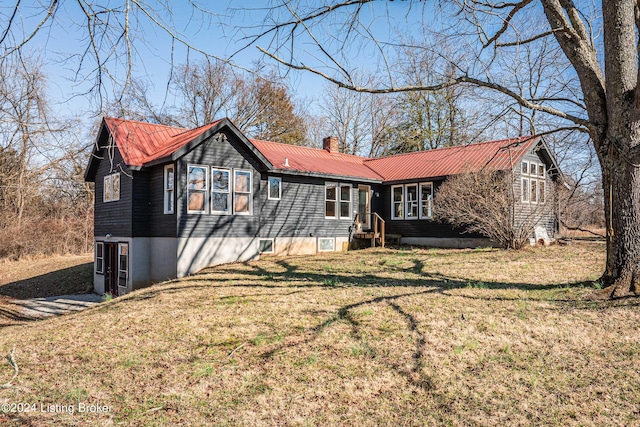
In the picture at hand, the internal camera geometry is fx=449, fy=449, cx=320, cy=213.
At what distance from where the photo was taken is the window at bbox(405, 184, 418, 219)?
20.8 meters

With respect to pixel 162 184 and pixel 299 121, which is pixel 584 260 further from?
pixel 299 121

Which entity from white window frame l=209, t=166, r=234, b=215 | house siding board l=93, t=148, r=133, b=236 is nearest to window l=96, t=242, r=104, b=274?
house siding board l=93, t=148, r=133, b=236

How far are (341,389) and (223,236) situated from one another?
10752mm

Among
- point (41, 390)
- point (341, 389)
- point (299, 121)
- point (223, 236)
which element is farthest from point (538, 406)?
point (299, 121)

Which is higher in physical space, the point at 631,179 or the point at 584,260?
the point at 631,179

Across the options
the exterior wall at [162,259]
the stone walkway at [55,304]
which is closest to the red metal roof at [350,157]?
the exterior wall at [162,259]

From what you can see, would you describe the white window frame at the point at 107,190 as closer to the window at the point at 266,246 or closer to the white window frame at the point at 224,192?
the white window frame at the point at 224,192

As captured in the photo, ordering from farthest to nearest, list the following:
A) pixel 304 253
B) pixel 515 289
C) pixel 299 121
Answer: pixel 299 121 < pixel 304 253 < pixel 515 289

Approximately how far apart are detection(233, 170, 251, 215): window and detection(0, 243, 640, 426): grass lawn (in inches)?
242

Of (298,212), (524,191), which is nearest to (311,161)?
(298,212)

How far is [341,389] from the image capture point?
528cm

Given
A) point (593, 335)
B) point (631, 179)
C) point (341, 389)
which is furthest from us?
point (631, 179)

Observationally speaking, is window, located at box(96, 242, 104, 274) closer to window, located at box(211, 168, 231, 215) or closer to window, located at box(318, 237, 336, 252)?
window, located at box(211, 168, 231, 215)

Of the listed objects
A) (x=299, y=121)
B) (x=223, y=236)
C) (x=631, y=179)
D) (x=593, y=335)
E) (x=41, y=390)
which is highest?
(x=299, y=121)
